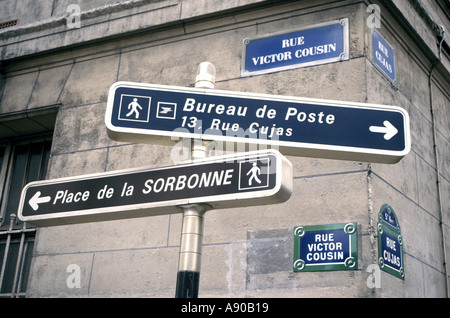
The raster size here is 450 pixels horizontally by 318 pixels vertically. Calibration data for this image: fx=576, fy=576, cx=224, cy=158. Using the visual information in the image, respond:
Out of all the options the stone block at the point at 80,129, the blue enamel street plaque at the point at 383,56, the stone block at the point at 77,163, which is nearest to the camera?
the blue enamel street plaque at the point at 383,56

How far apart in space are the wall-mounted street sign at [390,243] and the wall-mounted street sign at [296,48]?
1.62m

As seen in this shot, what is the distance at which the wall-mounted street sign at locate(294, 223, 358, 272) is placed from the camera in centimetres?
498

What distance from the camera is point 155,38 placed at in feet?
22.9

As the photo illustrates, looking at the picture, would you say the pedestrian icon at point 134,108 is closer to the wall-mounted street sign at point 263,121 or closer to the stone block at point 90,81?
the wall-mounted street sign at point 263,121

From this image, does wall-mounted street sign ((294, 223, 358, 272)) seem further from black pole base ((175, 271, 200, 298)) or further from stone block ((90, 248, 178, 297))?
black pole base ((175, 271, 200, 298))

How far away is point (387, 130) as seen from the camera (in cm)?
325

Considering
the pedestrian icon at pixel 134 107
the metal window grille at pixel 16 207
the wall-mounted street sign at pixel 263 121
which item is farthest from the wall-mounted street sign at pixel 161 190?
the metal window grille at pixel 16 207

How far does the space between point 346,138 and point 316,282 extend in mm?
2169

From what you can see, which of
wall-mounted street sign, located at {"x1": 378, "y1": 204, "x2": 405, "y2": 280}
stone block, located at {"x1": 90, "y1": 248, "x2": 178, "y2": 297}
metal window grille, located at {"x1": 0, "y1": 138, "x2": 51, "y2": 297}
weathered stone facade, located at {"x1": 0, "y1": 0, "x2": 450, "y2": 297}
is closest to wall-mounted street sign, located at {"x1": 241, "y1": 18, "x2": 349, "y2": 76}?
weathered stone facade, located at {"x1": 0, "y1": 0, "x2": 450, "y2": 297}

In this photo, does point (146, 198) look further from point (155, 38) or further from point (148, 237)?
point (155, 38)

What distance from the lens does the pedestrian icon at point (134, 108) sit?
3350 millimetres

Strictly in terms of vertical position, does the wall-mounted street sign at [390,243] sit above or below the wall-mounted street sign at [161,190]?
above
